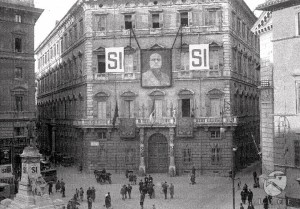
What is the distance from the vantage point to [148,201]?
3350 cm

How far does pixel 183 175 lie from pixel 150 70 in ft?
36.7

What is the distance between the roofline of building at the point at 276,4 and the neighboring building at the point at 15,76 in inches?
1059

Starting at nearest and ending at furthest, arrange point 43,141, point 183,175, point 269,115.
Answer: point 269,115 < point 183,175 < point 43,141

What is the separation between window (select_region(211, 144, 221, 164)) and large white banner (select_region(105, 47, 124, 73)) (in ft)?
40.1

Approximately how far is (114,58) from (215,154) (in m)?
13.9

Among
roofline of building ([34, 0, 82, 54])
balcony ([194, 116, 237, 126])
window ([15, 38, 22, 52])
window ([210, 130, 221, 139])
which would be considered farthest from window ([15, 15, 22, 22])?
window ([210, 130, 221, 139])

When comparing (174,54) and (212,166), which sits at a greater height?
(174,54)

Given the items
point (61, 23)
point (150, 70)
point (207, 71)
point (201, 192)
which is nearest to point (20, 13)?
point (61, 23)

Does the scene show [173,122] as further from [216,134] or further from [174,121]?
[216,134]

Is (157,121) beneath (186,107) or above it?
beneath

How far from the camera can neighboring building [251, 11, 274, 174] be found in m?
34.8

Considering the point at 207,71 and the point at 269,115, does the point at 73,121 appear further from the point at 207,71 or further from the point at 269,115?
the point at 269,115

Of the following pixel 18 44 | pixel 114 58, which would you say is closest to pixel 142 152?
pixel 114 58

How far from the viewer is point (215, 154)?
148 ft
